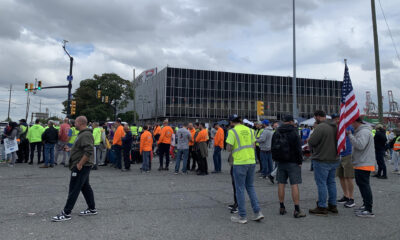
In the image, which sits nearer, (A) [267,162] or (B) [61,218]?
(B) [61,218]

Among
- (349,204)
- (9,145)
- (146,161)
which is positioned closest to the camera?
(349,204)

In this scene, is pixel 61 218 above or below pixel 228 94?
below

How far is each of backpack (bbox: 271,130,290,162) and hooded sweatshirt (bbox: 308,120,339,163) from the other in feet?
2.06

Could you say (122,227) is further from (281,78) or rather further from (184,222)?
(281,78)

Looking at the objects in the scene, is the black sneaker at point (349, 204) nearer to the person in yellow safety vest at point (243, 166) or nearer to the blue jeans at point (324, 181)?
the blue jeans at point (324, 181)

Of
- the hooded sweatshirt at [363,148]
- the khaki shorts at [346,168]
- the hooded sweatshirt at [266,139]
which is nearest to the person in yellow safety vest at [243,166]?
the hooded sweatshirt at [363,148]

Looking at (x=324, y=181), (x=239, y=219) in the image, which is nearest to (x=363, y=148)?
(x=324, y=181)

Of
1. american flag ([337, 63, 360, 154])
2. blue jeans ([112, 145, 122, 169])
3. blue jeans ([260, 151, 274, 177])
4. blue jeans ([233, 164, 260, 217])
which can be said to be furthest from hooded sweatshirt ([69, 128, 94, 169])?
blue jeans ([112, 145, 122, 169])

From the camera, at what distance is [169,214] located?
585 centimetres

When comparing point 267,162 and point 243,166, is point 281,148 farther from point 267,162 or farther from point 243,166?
point 267,162

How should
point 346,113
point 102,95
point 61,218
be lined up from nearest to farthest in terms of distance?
point 61,218
point 346,113
point 102,95

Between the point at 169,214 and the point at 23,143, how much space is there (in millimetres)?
10937

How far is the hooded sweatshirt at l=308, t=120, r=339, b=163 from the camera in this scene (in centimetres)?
598

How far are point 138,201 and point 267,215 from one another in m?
2.81
